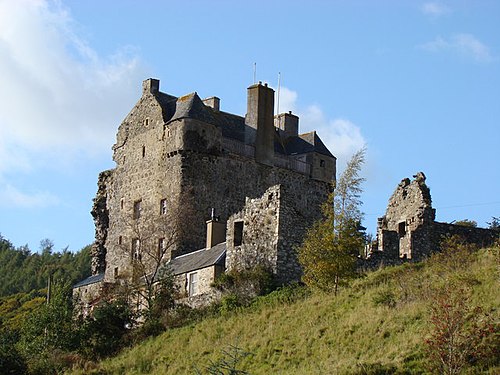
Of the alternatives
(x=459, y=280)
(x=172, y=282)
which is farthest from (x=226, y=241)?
(x=459, y=280)

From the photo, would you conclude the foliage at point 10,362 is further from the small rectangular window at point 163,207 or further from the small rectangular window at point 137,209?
the small rectangular window at point 137,209

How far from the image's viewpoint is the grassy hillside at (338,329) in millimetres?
33625

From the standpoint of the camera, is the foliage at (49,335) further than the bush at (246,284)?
No

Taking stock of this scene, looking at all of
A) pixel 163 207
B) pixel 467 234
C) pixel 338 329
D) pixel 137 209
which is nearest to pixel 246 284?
pixel 338 329

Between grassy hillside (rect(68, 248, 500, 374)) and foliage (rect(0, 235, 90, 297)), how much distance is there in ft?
159

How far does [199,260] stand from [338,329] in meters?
16.3

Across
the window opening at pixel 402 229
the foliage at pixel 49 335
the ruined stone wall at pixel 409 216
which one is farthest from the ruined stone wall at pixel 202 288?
the window opening at pixel 402 229

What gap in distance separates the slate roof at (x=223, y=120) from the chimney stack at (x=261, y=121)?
1.92 ft

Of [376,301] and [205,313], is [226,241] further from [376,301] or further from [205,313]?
[376,301]

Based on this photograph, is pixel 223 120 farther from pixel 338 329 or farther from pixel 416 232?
pixel 338 329

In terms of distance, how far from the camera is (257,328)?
41.0m

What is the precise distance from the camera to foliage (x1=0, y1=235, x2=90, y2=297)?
321ft

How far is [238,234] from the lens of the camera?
49.2m

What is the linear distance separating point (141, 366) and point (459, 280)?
12542 mm
